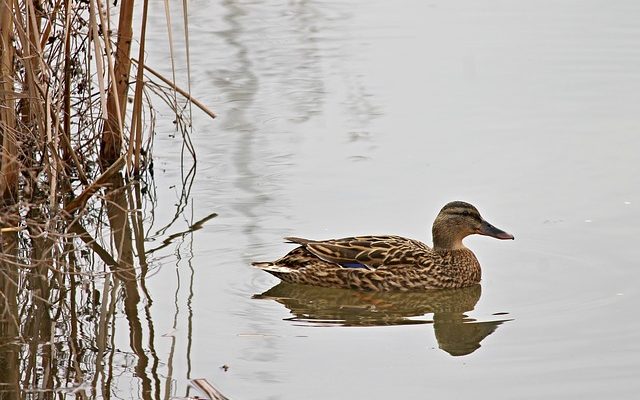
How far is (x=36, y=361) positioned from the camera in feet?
22.8

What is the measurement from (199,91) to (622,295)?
213 inches

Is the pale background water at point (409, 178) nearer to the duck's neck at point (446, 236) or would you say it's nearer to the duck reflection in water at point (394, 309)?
the duck reflection in water at point (394, 309)

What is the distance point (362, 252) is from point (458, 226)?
70cm

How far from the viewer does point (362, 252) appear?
882 cm

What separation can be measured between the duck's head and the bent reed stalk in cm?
196

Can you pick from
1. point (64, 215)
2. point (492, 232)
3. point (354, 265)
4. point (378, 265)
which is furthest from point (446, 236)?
point (64, 215)

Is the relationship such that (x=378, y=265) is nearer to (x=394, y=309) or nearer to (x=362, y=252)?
(x=362, y=252)

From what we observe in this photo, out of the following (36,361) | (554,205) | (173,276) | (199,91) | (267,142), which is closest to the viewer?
(36,361)

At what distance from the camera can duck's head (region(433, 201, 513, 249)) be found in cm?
895

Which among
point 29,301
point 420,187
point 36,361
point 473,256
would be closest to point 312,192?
point 420,187

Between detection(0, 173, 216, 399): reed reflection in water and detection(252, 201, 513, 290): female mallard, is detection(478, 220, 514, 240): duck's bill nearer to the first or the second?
detection(252, 201, 513, 290): female mallard

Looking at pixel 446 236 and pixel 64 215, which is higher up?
pixel 64 215

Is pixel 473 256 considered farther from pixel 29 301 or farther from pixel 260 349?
pixel 29 301

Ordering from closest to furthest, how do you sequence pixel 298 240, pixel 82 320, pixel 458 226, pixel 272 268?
pixel 82 320
pixel 272 268
pixel 298 240
pixel 458 226
